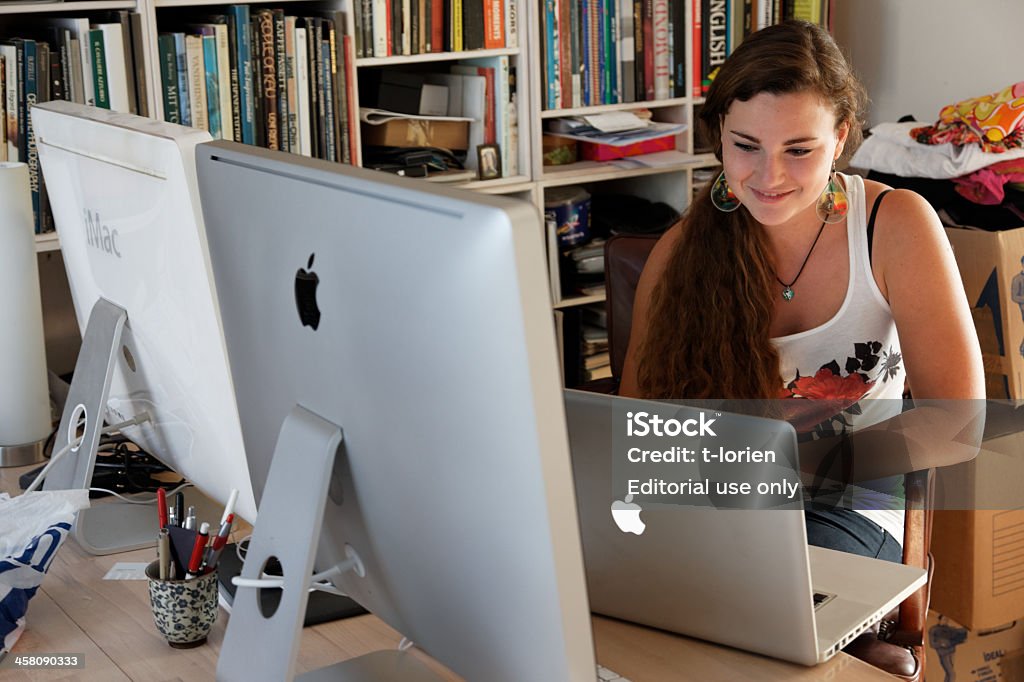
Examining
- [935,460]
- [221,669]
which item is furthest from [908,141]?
[221,669]

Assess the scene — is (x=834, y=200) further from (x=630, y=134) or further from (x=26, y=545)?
(x=630, y=134)

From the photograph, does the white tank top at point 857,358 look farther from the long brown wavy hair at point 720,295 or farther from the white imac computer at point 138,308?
the white imac computer at point 138,308

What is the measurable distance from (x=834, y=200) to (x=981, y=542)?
0.79 meters

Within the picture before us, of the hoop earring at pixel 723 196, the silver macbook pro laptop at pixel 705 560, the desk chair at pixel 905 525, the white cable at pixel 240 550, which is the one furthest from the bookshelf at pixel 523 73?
the silver macbook pro laptop at pixel 705 560

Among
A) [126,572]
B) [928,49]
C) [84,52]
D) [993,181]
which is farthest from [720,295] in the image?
[928,49]

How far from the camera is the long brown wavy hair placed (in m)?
1.60

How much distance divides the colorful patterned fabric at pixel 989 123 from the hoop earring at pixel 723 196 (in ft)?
3.42

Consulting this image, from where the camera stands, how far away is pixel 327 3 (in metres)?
2.51

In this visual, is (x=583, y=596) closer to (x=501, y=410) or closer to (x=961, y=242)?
(x=501, y=410)

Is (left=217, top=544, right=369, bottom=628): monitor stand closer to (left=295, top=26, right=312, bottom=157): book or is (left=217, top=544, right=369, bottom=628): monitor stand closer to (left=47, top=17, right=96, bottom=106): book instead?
(left=47, top=17, right=96, bottom=106): book

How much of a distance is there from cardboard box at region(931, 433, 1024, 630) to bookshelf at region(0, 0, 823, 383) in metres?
0.98

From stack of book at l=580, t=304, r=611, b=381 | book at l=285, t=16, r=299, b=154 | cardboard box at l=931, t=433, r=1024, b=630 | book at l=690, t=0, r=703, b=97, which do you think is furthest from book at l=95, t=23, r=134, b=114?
cardboard box at l=931, t=433, r=1024, b=630

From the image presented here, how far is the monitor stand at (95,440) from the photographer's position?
4.25 feet

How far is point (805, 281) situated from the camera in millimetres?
1707
